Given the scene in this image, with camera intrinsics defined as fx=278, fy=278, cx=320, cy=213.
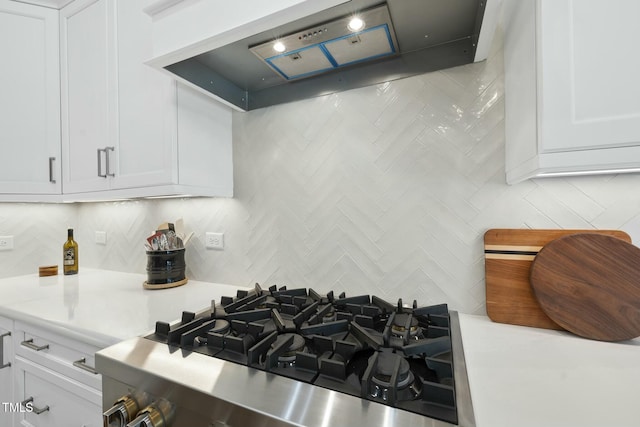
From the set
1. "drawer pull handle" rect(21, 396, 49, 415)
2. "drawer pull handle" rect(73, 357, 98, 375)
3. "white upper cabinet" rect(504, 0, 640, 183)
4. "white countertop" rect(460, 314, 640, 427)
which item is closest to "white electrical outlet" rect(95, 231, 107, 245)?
"drawer pull handle" rect(21, 396, 49, 415)

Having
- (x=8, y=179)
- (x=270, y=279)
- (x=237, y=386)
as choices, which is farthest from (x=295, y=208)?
(x=8, y=179)

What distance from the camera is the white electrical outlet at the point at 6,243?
66.6 inches

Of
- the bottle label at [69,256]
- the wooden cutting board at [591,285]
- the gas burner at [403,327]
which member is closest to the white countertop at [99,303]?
the bottle label at [69,256]

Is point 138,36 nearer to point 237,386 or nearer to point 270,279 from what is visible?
point 270,279

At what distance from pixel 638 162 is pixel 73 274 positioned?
8.29 ft

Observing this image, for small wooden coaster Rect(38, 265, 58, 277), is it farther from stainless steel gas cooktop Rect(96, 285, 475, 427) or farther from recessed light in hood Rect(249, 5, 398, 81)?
recessed light in hood Rect(249, 5, 398, 81)

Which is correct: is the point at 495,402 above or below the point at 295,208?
below

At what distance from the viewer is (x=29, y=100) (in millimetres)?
1497

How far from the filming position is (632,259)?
2.36 feet

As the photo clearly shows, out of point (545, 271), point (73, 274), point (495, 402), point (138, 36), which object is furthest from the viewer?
point (73, 274)

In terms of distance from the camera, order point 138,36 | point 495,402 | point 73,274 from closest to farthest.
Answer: point 495,402, point 138,36, point 73,274

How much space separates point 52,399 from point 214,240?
2.60ft

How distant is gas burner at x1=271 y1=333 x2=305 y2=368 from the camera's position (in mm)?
635

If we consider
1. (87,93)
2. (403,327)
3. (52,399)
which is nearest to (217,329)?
(403,327)
